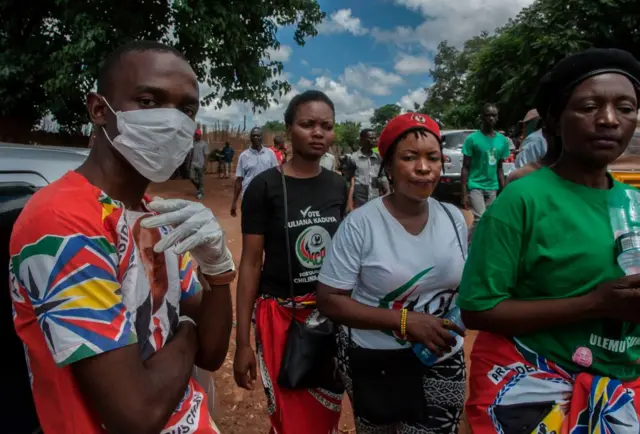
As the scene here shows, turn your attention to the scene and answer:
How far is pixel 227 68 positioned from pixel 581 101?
40.6ft

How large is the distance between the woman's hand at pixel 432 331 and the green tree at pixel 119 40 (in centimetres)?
1055

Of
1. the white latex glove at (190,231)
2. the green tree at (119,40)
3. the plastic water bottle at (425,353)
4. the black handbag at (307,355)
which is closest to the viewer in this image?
the white latex glove at (190,231)

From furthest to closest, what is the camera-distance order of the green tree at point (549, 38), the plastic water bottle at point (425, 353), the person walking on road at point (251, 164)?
the green tree at point (549, 38), the person walking on road at point (251, 164), the plastic water bottle at point (425, 353)

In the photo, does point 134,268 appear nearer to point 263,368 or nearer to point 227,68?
point 263,368

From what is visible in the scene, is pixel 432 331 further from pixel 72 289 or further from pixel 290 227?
pixel 72 289

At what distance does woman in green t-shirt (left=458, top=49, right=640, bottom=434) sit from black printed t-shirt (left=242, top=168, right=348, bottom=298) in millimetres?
914

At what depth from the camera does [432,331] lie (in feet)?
5.42

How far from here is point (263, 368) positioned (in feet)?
7.54

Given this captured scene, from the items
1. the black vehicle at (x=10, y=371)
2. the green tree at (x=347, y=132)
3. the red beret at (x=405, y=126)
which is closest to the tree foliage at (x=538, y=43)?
the red beret at (x=405, y=126)

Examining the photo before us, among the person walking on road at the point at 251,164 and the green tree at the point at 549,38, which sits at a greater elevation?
the green tree at the point at 549,38

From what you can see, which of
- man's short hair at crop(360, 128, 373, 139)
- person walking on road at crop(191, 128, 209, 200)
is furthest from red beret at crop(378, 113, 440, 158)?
person walking on road at crop(191, 128, 209, 200)

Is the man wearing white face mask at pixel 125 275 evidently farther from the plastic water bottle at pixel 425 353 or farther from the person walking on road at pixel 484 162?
the person walking on road at pixel 484 162

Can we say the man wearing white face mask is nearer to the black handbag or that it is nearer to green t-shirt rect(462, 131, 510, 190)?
the black handbag

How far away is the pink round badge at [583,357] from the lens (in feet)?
4.42
